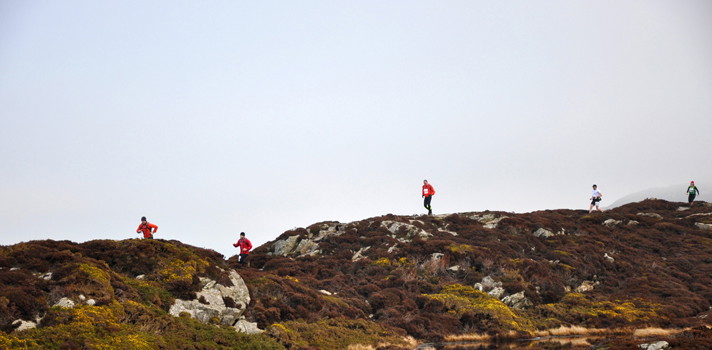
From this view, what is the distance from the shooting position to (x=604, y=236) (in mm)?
41312

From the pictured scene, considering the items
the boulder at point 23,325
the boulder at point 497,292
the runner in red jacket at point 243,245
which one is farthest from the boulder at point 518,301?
the boulder at point 23,325

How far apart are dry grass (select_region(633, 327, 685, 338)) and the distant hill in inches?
22.3

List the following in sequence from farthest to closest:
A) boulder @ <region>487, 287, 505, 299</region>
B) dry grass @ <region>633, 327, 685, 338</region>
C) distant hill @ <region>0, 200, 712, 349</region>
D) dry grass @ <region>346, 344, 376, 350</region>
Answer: boulder @ <region>487, 287, 505, 299</region> < dry grass @ <region>633, 327, 685, 338</region> < dry grass @ <region>346, 344, 376, 350</region> < distant hill @ <region>0, 200, 712, 349</region>

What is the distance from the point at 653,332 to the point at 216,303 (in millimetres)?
22464

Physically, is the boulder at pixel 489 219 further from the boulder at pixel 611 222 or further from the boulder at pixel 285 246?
the boulder at pixel 285 246

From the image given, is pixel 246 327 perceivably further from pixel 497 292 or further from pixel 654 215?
pixel 654 215

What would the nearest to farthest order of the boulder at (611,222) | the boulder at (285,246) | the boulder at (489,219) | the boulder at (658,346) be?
1. the boulder at (658,346)
2. the boulder at (285,246)
3. the boulder at (489,219)
4. the boulder at (611,222)

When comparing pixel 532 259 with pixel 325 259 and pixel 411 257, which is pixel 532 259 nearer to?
pixel 411 257

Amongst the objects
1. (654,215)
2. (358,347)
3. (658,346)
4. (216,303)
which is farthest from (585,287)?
(216,303)

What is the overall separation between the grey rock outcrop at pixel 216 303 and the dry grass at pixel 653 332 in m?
20.2

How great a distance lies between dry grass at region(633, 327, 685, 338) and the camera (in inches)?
830

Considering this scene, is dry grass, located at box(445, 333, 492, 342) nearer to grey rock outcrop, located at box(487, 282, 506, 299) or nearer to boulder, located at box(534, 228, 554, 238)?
grey rock outcrop, located at box(487, 282, 506, 299)

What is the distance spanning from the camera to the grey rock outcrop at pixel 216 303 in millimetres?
18438

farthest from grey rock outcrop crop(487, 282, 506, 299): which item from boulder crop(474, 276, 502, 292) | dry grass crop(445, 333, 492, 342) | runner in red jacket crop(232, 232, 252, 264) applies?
runner in red jacket crop(232, 232, 252, 264)
